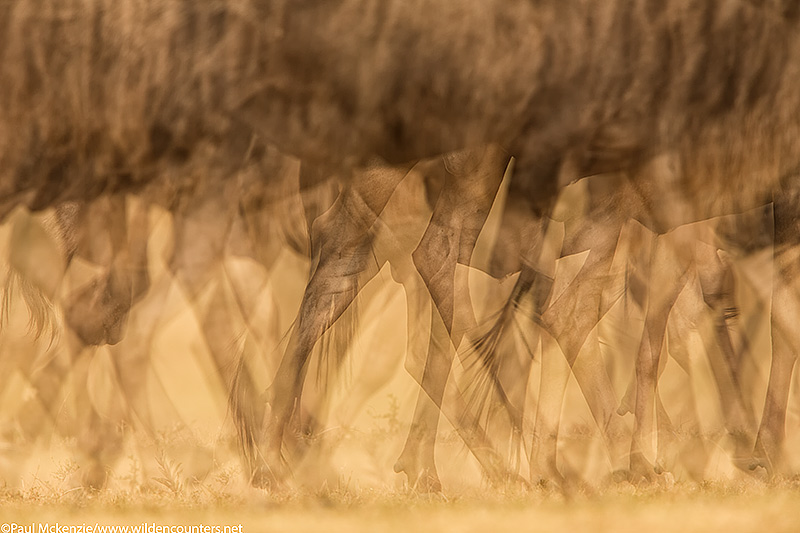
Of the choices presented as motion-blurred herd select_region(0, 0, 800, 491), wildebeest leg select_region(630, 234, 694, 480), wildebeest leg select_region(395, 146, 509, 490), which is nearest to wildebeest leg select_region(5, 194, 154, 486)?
motion-blurred herd select_region(0, 0, 800, 491)

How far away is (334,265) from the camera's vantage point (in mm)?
4496

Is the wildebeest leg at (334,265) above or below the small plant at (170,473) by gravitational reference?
above

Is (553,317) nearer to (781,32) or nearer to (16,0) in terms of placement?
(781,32)

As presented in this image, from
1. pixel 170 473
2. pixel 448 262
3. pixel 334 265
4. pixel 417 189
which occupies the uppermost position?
pixel 417 189

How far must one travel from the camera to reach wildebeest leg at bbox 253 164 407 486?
4.21 m

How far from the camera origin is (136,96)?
13.0 ft

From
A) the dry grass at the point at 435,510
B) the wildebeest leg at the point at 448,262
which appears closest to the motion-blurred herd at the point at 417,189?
the wildebeest leg at the point at 448,262

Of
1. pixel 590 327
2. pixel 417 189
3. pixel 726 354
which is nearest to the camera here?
pixel 590 327

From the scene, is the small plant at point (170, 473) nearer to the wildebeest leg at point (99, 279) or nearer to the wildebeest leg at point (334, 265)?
the wildebeest leg at point (99, 279)

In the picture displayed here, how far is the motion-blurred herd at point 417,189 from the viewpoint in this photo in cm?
400

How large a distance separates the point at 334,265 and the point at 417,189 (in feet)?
1.16

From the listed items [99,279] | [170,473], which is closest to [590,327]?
[170,473]

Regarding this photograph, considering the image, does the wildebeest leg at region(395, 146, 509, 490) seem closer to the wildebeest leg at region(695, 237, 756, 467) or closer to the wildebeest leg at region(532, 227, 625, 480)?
the wildebeest leg at region(532, 227, 625, 480)

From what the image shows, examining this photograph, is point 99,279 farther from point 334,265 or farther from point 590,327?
point 590,327
